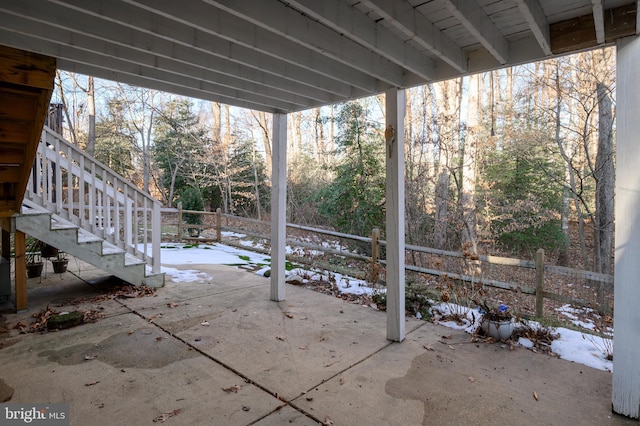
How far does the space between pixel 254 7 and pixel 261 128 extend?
1067 centimetres

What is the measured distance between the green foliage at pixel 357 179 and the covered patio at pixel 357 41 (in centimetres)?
415

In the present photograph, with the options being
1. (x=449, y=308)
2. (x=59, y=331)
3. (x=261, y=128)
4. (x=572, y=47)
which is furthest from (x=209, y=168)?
(x=572, y=47)

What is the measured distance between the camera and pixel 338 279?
538cm

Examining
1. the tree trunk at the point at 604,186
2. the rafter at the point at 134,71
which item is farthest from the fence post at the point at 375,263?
the tree trunk at the point at 604,186

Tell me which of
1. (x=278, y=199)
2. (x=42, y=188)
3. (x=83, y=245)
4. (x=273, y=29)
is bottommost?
(x=83, y=245)

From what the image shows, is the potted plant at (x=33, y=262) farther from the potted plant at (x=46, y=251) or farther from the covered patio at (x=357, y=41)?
the covered patio at (x=357, y=41)

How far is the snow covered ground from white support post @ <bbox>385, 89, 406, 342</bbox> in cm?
86

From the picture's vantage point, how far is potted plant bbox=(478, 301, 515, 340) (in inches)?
126

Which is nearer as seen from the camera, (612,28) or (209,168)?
(612,28)

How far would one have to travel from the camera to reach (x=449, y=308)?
3.90 m

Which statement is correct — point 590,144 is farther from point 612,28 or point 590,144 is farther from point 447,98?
point 612,28

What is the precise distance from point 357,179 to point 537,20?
516 cm

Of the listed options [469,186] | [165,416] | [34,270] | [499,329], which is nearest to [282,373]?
[165,416]

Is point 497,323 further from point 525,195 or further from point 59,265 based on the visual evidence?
point 59,265
